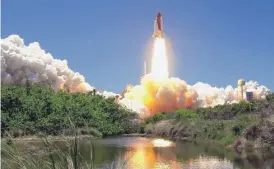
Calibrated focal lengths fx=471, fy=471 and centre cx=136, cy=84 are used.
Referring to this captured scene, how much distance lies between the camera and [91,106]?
56.0 meters

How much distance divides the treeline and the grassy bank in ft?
13.8

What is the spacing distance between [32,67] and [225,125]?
3613 cm

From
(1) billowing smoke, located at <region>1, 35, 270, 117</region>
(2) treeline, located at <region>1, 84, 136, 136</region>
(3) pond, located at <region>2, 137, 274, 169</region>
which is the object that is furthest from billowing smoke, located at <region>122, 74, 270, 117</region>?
(3) pond, located at <region>2, 137, 274, 169</region>

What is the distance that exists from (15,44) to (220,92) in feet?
110

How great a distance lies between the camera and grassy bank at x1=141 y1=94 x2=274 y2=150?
1238 inches

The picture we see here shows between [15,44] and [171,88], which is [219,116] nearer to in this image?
[171,88]

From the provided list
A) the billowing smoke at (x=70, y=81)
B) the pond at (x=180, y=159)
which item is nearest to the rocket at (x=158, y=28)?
the billowing smoke at (x=70, y=81)

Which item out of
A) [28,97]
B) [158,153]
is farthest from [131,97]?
[158,153]

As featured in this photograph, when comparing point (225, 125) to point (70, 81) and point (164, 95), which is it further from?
point (70, 81)

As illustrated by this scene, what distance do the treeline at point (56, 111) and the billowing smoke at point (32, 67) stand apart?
8.09m

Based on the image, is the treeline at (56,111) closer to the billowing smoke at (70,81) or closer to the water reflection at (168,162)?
the billowing smoke at (70,81)

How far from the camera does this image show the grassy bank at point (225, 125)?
103 feet

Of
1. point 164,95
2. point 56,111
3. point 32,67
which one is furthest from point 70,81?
point 56,111

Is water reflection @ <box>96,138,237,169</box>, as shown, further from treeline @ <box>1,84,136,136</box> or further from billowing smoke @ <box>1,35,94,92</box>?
billowing smoke @ <box>1,35,94,92</box>
